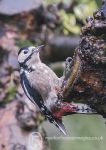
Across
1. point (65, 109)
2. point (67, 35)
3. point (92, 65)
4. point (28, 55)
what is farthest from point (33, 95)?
point (67, 35)

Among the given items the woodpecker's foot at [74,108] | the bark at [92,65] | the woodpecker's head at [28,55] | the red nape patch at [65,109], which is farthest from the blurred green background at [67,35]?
the bark at [92,65]

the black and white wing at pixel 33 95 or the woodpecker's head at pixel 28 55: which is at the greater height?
the woodpecker's head at pixel 28 55

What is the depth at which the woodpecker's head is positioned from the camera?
3.58 metres

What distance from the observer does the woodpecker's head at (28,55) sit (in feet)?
11.7

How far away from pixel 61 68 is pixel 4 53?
729mm

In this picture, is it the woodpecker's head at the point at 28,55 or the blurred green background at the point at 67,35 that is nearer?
the woodpecker's head at the point at 28,55

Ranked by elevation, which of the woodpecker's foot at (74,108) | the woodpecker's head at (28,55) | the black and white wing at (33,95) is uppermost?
the woodpecker's head at (28,55)

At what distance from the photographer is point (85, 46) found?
2580 mm

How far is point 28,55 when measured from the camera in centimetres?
360

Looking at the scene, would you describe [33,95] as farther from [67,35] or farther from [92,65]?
[67,35]

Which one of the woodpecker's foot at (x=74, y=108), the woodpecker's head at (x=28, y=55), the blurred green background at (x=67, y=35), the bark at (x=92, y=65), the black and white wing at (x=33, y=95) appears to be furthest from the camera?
the blurred green background at (x=67, y=35)

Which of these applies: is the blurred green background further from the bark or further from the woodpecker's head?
the bark

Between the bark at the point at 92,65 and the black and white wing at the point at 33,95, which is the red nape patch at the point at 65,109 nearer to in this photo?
the bark at the point at 92,65

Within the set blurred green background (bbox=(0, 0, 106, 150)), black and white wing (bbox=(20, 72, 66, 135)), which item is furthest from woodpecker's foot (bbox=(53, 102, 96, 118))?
blurred green background (bbox=(0, 0, 106, 150))
